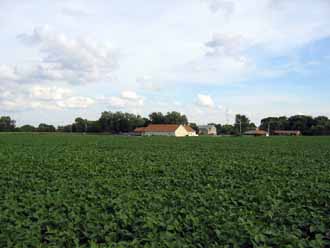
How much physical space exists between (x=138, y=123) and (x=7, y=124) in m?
56.0

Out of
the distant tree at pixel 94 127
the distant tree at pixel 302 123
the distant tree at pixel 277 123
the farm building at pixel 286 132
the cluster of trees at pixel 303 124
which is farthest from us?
the distant tree at pixel 277 123

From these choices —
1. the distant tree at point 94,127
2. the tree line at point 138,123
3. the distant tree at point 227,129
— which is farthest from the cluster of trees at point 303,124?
the distant tree at point 94,127

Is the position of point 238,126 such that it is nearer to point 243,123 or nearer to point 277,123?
point 243,123

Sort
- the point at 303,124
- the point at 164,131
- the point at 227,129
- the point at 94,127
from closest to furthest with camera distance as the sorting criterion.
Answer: the point at 164,131
the point at 303,124
the point at 94,127
the point at 227,129

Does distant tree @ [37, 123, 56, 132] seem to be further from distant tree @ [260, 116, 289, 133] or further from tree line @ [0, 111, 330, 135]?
distant tree @ [260, 116, 289, 133]

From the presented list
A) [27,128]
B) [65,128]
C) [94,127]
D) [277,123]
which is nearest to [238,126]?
[277,123]

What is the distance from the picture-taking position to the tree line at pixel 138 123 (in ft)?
464

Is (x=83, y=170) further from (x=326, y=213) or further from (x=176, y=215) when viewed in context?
(x=326, y=213)

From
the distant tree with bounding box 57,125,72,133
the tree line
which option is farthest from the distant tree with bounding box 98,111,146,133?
the distant tree with bounding box 57,125,72,133

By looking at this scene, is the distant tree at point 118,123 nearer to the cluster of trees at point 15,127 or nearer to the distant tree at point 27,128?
the cluster of trees at point 15,127

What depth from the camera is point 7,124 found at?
154 metres

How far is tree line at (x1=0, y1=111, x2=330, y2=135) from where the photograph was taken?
14138cm

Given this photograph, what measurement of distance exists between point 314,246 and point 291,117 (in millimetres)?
150152

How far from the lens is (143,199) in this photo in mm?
8188
